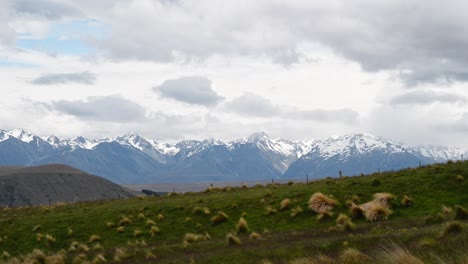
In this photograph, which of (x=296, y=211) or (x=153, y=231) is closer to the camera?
(x=296, y=211)

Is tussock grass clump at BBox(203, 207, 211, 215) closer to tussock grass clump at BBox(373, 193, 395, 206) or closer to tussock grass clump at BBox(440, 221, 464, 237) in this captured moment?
tussock grass clump at BBox(373, 193, 395, 206)

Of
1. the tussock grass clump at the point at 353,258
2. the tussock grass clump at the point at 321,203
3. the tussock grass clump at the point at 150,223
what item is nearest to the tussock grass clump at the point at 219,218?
the tussock grass clump at the point at 150,223

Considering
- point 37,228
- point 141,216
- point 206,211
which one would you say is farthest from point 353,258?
point 37,228

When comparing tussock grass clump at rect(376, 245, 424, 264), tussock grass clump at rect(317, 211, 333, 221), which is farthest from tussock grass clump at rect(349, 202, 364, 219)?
tussock grass clump at rect(376, 245, 424, 264)

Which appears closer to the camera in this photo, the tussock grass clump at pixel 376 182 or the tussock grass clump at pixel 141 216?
the tussock grass clump at pixel 376 182

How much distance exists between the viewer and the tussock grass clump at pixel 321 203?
3297cm

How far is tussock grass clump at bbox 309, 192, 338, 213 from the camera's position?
33.0m

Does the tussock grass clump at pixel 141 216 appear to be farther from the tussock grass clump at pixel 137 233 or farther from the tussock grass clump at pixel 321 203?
the tussock grass clump at pixel 321 203

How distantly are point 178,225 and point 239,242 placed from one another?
11705 millimetres

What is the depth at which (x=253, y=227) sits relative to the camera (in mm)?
33062

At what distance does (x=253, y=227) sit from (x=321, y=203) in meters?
4.63

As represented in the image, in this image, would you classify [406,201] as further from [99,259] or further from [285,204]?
[99,259]

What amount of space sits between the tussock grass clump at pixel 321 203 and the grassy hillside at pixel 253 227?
0.40 m

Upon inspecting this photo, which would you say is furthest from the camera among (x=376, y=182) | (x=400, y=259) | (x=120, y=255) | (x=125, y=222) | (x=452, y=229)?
(x=125, y=222)
